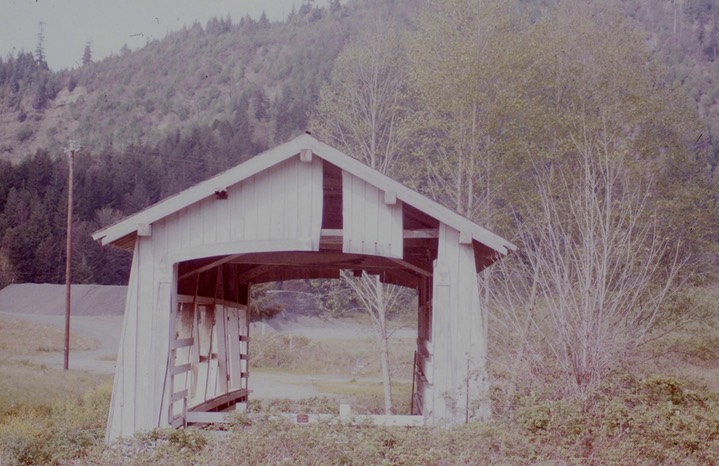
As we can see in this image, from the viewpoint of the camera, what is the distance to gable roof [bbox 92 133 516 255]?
34.2 feet

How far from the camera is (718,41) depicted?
97062 millimetres

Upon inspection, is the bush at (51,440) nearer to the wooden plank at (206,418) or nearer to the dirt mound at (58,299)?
the wooden plank at (206,418)

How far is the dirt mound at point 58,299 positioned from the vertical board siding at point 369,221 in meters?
47.0

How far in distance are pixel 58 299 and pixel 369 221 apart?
50.2 meters

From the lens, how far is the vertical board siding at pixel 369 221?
10656 mm

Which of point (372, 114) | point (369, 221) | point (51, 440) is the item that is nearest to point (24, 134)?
point (372, 114)

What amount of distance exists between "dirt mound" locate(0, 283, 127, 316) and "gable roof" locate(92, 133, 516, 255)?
46.5 metres

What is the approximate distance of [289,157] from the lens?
1052 cm

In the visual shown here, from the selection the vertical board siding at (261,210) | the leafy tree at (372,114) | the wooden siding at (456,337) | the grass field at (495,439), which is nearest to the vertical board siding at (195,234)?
the vertical board siding at (261,210)

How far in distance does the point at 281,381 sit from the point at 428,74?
1369 centimetres

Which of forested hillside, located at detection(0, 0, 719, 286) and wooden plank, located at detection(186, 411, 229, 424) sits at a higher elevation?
forested hillside, located at detection(0, 0, 719, 286)

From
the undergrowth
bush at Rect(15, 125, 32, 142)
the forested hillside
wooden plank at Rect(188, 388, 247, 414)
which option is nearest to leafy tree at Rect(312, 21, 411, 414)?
the forested hillside

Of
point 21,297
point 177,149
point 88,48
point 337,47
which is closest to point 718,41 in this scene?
point 337,47

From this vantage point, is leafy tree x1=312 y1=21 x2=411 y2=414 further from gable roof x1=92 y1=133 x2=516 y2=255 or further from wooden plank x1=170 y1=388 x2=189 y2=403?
gable roof x1=92 y1=133 x2=516 y2=255
